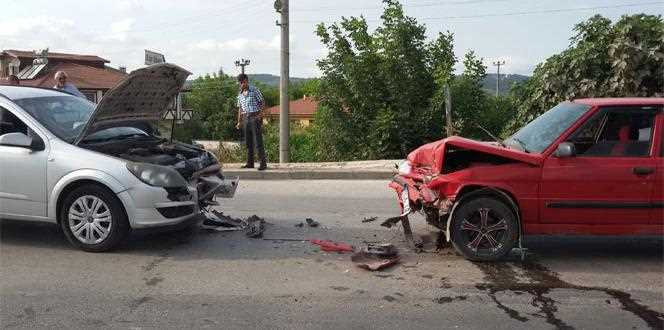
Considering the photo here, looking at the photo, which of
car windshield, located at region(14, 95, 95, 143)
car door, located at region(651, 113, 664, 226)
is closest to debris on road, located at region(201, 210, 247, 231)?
car windshield, located at region(14, 95, 95, 143)

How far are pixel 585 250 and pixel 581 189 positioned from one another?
3.23 ft

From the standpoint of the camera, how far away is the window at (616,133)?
583 centimetres

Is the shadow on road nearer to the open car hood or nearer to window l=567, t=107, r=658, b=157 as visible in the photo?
window l=567, t=107, r=658, b=157

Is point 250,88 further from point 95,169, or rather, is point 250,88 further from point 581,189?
point 581,189

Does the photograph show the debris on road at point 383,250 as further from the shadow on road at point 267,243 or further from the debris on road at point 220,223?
the debris on road at point 220,223

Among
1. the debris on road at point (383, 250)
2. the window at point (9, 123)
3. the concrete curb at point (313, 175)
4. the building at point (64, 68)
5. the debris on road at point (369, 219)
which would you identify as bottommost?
the debris on road at point (383, 250)

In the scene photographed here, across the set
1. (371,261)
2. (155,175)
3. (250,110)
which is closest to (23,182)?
(155,175)

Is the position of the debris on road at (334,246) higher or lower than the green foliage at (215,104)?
lower

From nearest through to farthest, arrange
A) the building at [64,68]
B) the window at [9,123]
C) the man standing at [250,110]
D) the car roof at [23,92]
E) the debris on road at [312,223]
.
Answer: the window at [9,123] < the car roof at [23,92] < the debris on road at [312,223] < the man standing at [250,110] < the building at [64,68]

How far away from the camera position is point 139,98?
7020 mm

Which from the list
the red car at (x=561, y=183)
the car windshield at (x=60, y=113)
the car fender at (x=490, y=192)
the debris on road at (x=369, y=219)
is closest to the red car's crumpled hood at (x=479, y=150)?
the red car at (x=561, y=183)

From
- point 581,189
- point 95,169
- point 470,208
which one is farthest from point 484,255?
point 95,169

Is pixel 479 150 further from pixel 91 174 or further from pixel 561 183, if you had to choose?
pixel 91 174

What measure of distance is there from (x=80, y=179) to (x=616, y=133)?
16.2 feet
